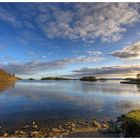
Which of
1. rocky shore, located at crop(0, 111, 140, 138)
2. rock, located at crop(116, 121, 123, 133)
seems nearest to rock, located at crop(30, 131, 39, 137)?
rocky shore, located at crop(0, 111, 140, 138)

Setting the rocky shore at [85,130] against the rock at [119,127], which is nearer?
the rocky shore at [85,130]

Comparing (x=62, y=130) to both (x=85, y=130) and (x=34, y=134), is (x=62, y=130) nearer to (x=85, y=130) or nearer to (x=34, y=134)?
(x=85, y=130)

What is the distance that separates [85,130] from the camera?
38.9 feet

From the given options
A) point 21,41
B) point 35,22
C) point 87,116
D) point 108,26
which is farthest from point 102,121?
point 21,41

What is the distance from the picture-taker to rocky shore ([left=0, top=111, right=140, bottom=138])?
407 inches

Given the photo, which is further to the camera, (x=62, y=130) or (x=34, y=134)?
(x=62, y=130)

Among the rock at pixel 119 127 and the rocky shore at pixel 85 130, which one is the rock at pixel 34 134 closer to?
the rocky shore at pixel 85 130

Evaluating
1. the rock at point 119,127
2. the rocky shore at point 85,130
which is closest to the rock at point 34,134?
the rocky shore at point 85,130

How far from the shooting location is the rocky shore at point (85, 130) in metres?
10.3

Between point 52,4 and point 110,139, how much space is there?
10244 millimetres

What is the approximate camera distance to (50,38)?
20.8 metres

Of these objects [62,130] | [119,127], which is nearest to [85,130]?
[62,130]

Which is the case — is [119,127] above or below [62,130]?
above

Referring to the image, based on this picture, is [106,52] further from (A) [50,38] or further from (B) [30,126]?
(B) [30,126]
